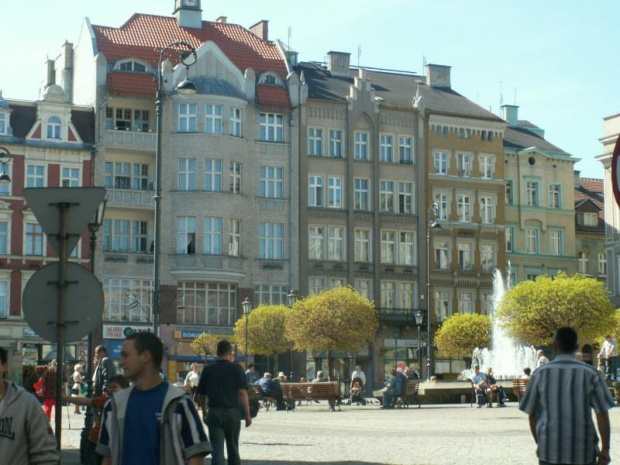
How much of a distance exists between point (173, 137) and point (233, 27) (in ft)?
30.7

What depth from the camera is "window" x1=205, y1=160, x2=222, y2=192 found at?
70750 mm

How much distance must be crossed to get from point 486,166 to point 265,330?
20.1 metres

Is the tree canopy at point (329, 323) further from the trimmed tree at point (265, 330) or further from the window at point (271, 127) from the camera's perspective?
the window at point (271, 127)

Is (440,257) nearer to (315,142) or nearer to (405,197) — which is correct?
(405,197)

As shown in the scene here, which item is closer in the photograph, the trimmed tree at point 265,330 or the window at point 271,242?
the trimmed tree at point 265,330

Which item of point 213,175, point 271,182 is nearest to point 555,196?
point 271,182

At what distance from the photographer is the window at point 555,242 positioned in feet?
274

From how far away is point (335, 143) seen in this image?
75.2m

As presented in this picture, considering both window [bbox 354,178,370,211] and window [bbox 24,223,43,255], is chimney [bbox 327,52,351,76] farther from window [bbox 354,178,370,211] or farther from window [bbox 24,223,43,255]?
window [bbox 24,223,43,255]

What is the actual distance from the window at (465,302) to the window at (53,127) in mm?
23625

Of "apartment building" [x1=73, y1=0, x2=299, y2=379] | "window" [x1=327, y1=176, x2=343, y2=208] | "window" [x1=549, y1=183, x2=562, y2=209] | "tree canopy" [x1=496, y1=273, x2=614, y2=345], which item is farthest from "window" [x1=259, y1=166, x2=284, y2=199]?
"window" [x1=549, y1=183, x2=562, y2=209]

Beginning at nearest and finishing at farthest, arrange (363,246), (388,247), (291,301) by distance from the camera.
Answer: (291,301)
(363,246)
(388,247)

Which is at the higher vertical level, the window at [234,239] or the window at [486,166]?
the window at [486,166]

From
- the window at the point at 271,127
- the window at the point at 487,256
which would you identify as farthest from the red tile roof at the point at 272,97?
the window at the point at 487,256
